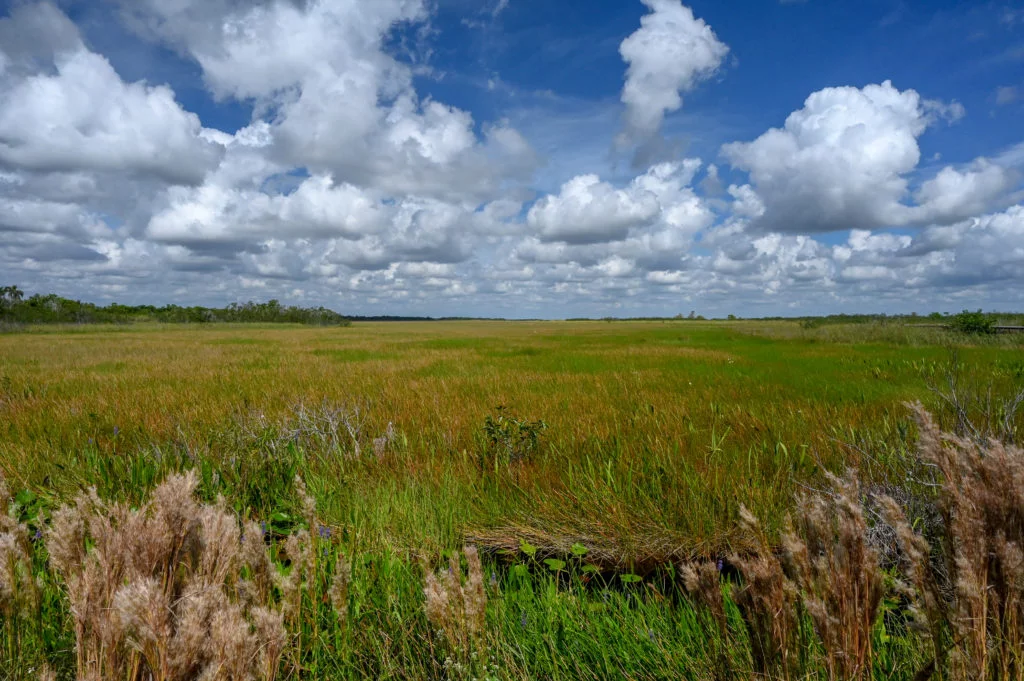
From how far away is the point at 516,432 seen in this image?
4.63 m

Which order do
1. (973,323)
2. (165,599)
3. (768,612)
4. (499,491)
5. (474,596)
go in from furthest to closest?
1. (973,323)
2. (499,491)
3. (474,596)
4. (768,612)
5. (165,599)

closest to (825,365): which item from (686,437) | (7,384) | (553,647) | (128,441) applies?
(686,437)

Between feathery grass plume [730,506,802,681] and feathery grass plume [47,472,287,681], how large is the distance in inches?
46.2

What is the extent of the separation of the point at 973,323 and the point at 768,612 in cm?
4057

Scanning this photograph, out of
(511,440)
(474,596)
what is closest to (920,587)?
(474,596)

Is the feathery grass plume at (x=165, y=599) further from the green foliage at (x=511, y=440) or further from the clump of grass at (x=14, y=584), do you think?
the green foliage at (x=511, y=440)

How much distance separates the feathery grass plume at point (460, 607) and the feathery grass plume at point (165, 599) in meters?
0.38

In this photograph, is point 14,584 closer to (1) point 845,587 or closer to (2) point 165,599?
(2) point 165,599

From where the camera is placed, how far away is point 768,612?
1.27 m

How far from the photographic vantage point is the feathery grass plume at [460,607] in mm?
1324

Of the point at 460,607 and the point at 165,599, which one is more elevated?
the point at 165,599

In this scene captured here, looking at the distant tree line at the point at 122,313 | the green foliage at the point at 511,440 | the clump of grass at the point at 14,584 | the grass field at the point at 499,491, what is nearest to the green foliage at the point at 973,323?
the grass field at the point at 499,491

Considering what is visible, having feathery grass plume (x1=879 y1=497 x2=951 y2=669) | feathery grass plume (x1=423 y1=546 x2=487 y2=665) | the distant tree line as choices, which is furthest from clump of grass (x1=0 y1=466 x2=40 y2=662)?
the distant tree line

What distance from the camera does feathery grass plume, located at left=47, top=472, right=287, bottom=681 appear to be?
0.98m
